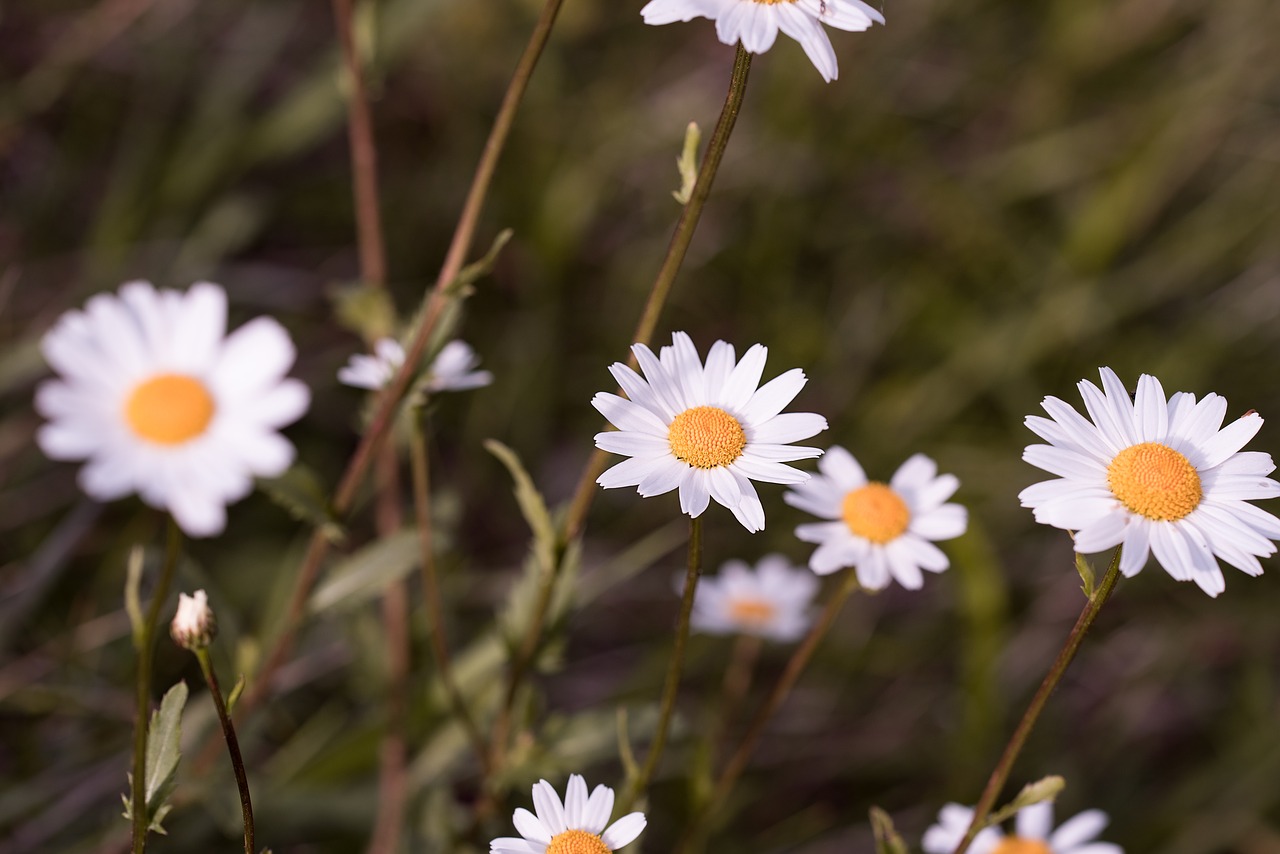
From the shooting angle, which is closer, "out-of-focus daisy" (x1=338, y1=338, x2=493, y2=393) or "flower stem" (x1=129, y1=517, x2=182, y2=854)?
"flower stem" (x1=129, y1=517, x2=182, y2=854)

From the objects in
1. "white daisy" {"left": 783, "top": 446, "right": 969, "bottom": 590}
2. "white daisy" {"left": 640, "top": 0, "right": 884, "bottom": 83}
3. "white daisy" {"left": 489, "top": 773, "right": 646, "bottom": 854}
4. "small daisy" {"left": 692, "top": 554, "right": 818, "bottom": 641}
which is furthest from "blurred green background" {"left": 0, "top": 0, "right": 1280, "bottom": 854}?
"white daisy" {"left": 640, "top": 0, "right": 884, "bottom": 83}

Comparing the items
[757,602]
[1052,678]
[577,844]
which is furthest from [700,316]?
[577,844]

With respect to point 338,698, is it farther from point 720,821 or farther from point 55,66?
point 55,66

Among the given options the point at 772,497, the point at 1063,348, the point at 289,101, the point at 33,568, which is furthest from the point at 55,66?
the point at 1063,348

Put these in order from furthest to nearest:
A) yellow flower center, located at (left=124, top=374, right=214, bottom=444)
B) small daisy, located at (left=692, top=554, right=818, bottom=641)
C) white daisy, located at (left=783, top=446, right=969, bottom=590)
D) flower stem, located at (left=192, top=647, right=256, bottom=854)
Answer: small daisy, located at (left=692, top=554, right=818, bottom=641) < white daisy, located at (left=783, top=446, right=969, bottom=590) < yellow flower center, located at (left=124, top=374, right=214, bottom=444) < flower stem, located at (left=192, top=647, right=256, bottom=854)

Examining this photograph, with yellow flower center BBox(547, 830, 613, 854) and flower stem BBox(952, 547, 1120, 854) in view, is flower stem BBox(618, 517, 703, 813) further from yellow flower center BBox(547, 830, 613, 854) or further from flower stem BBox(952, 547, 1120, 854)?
flower stem BBox(952, 547, 1120, 854)

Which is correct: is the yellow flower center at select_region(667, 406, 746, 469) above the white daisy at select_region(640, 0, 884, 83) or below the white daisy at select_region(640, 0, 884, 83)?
below

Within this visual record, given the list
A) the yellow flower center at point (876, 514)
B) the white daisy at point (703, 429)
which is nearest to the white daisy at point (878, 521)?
the yellow flower center at point (876, 514)

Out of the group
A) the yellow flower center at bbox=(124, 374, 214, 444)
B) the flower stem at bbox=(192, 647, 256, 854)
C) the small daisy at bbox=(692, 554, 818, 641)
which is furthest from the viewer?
the small daisy at bbox=(692, 554, 818, 641)
